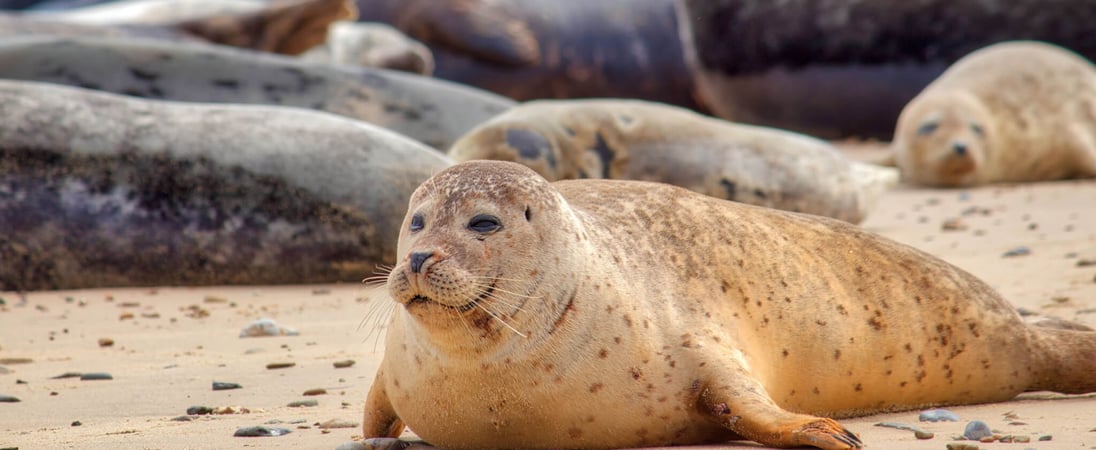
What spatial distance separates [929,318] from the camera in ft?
10.3

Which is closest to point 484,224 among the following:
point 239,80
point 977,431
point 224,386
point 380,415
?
point 380,415

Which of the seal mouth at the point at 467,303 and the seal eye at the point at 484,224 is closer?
the seal mouth at the point at 467,303

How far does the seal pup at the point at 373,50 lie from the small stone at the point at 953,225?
576 cm

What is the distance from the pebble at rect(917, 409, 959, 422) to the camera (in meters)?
2.90

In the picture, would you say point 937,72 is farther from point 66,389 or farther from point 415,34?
point 66,389

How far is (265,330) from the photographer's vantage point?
4.14m

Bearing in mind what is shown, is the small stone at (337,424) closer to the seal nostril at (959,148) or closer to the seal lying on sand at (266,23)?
the seal nostril at (959,148)

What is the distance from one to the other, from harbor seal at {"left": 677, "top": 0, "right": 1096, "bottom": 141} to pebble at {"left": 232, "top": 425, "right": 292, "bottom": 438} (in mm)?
9329

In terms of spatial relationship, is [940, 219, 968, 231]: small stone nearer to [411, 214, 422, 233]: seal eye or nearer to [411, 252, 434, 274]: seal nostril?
[411, 214, 422, 233]: seal eye

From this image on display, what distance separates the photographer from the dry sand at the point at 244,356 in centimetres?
281

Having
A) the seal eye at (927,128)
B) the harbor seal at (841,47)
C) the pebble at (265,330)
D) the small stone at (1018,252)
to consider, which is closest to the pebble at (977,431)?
the pebble at (265,330)

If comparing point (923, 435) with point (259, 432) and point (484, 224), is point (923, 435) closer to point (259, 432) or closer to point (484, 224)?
point (484, 224)

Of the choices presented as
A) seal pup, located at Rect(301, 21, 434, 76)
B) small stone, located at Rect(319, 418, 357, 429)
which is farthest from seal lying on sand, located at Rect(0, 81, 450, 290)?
seal pup, located at Rect(301, 21, 434, 76)

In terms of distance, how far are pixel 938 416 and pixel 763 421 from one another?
2.04 feet
